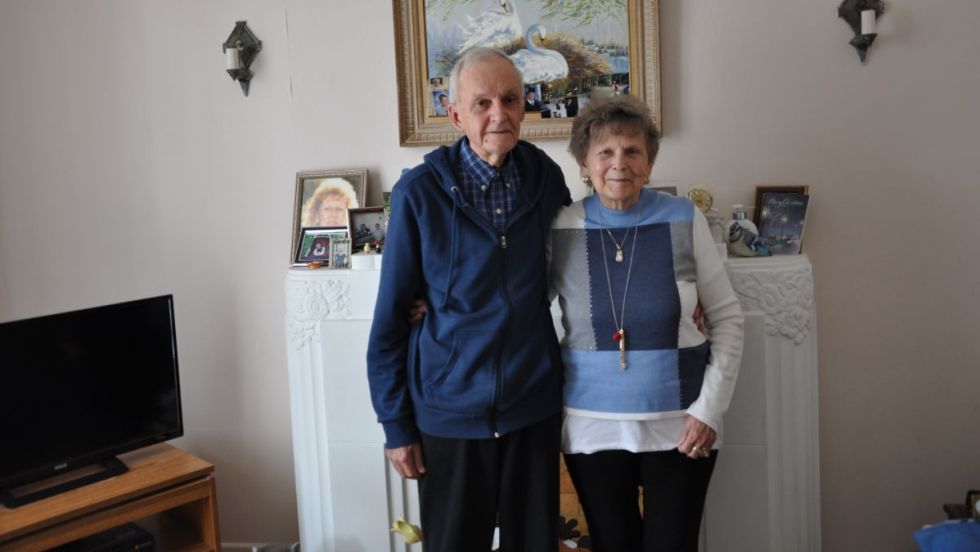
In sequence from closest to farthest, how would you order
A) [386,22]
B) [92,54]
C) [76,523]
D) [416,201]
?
[416,201]
[76,523]
[386,22]
[92,54]

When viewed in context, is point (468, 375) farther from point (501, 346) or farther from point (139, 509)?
point (139, 509)

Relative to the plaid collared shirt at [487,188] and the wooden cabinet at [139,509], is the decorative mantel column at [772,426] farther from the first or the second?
the wooden cabinet at [139,509]

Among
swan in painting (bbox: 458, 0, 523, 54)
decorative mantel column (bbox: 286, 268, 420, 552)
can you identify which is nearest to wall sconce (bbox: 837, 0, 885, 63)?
swan in painting (bbox: 458, 0, 523, 54)

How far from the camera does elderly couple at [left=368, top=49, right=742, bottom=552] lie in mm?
1496

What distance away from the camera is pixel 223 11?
8.34ft

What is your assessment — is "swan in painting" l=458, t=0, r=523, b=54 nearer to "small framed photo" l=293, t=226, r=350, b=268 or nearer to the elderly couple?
"small framed photo" l=293, t=226, r=350, b=268

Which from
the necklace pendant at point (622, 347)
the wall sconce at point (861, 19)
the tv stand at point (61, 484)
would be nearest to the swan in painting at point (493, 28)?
the wall sconce at point (861, 19)

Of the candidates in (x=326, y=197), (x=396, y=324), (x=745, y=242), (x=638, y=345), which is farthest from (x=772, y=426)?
(x=326, y=197)

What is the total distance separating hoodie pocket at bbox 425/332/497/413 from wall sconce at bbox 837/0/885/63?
146cm

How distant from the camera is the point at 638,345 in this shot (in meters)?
1.54

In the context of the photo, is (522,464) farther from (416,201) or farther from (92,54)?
(92,54)

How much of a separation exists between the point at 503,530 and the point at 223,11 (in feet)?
6.40

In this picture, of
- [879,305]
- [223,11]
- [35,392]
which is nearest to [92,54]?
[223,11]

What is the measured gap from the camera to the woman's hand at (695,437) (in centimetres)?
154
